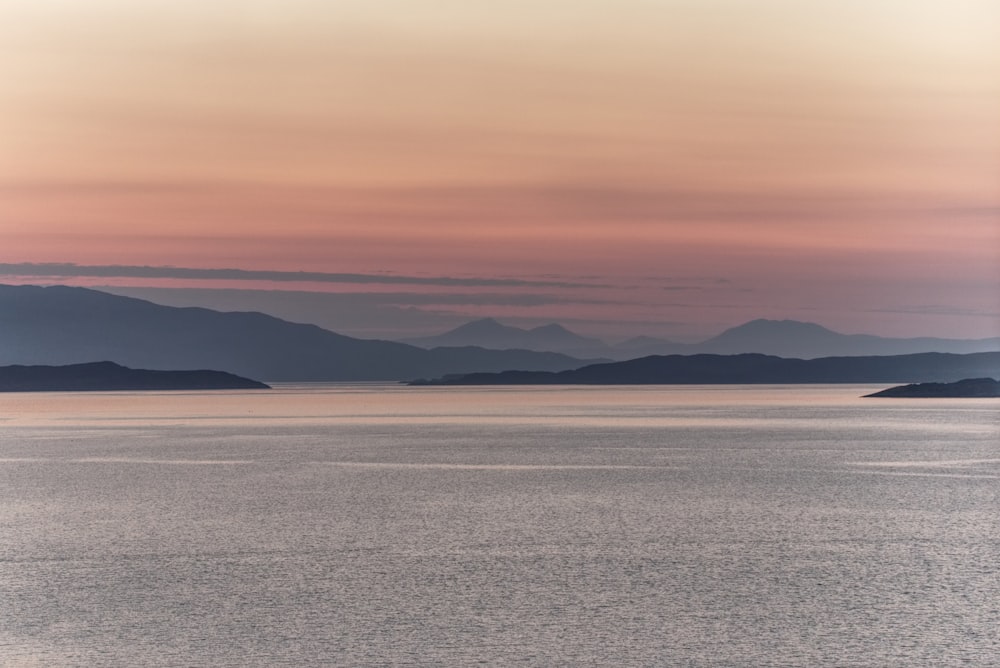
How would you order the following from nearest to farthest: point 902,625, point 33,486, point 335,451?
point 902,625, point 33,486, point 335,451

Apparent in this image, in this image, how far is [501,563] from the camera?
21.5m

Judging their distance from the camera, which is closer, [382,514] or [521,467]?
[382,514]

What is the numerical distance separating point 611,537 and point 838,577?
18.3ft

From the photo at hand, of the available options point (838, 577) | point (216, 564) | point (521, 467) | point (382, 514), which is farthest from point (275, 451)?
point (838, 577)

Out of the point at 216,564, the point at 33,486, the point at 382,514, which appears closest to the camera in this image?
the point at 216,564

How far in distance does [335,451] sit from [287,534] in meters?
29.3

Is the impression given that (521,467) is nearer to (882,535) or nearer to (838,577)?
(882,535)

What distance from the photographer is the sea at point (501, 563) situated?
50.8 feet

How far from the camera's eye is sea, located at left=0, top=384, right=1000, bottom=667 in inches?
609

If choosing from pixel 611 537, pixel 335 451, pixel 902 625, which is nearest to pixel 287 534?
pixel 611 537

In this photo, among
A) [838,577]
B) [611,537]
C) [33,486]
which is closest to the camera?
[838,577]

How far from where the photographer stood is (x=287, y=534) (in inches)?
1005

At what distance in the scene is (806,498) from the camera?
32906 mm

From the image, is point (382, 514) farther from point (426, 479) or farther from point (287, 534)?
point (426, 479)
